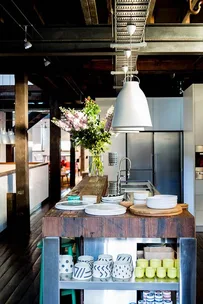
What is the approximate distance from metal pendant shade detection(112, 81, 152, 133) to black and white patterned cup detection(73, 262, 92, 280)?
1120 millimetres

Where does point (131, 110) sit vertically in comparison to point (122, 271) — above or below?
above

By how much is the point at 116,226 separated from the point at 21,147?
4139 mm

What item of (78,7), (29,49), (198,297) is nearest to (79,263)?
(198,297)

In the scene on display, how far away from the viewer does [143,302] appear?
2.75m

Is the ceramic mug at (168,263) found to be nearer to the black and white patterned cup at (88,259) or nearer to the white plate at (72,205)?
the black and white patterned cup at (88,259)

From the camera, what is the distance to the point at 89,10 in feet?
12.6

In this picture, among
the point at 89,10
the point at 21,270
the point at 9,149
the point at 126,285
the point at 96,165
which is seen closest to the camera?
the point at 126,285

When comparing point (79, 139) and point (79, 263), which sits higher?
point (79, 139)

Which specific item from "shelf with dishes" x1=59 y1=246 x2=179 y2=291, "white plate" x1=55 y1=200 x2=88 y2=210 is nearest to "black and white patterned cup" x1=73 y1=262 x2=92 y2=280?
"shelf with dishes" x1=59 y1=246 x2=179 y2=291

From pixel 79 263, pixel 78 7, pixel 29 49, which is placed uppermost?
pixel 78 7

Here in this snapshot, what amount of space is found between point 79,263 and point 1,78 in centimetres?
936

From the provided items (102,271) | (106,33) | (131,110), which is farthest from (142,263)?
(106,33)

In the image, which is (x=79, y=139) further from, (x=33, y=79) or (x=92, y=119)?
(x=33, y=79)

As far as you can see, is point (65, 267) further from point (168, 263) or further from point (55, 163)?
point (55, 163)
